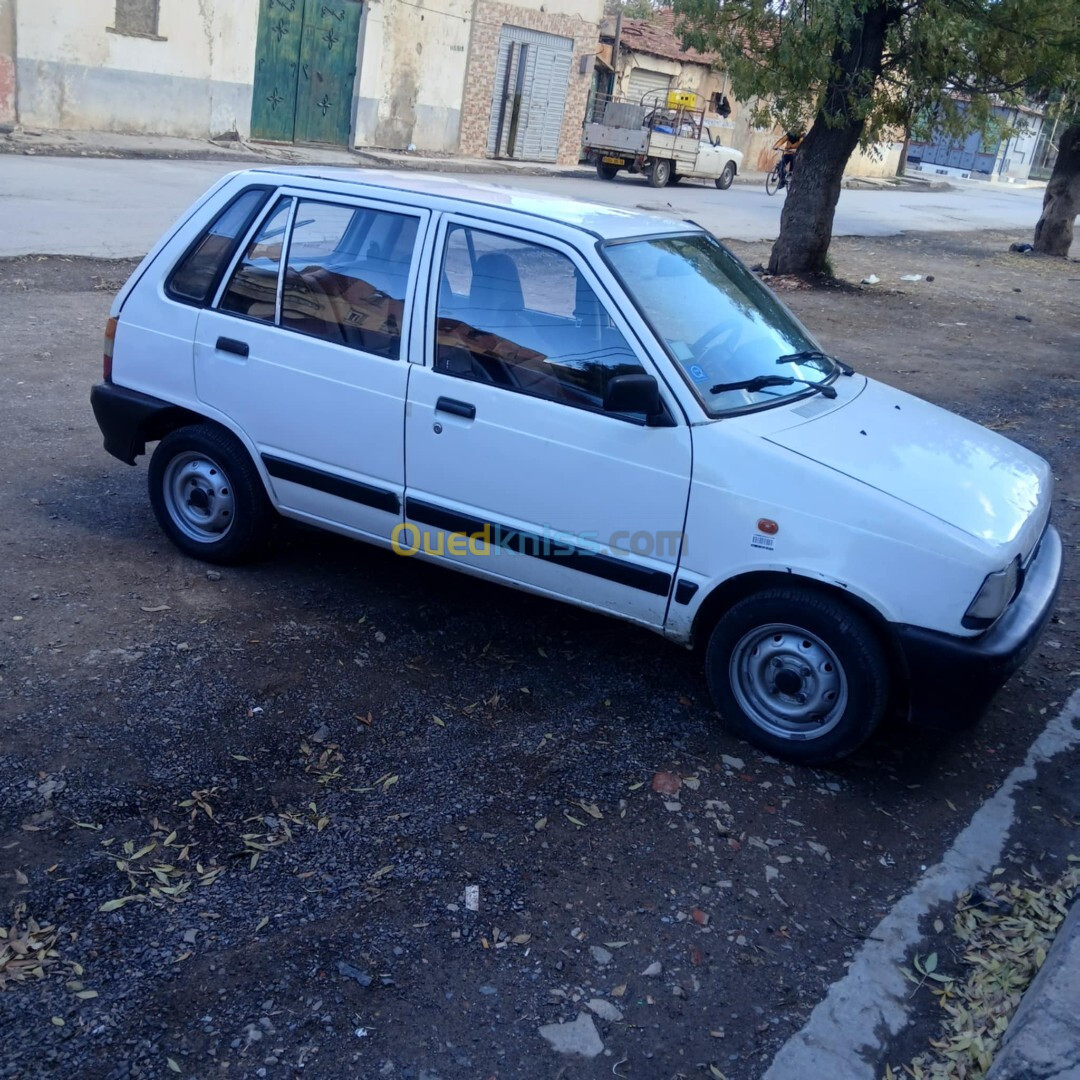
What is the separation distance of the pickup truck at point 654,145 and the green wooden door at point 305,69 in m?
6.60

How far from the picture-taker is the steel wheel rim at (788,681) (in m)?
4.10

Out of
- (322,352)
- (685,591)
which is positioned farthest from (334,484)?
(685,591)

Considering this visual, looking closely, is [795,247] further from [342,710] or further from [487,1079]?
[487,1079]

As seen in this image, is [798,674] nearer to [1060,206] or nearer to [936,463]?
[936,463]

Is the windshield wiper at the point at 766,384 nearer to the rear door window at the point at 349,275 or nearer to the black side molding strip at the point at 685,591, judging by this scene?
the black side molding strip at the point at 685,591

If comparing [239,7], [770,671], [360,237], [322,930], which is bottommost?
[322,930]

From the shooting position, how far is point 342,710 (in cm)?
433

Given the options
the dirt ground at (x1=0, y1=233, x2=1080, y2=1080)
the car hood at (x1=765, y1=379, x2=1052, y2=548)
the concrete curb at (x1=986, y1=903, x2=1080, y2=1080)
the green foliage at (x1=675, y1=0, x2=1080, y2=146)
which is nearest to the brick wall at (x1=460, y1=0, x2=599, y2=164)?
the green foliage at (x1=675, y1=0, x2=1080, y2=146)

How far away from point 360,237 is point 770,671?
2482 mm

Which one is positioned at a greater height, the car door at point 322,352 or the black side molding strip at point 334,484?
the car door at point 322,352

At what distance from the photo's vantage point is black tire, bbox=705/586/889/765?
3.97 metres

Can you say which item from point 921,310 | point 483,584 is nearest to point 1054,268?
point 921,310

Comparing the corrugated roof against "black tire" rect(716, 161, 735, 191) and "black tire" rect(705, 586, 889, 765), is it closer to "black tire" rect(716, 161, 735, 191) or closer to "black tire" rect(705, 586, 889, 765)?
"black tire" rect(716, 161, 735, 191)

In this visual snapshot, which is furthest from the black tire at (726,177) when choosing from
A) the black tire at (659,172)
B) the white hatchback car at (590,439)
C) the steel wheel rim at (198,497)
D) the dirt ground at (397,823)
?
the steel wheel rim at (198,497)
